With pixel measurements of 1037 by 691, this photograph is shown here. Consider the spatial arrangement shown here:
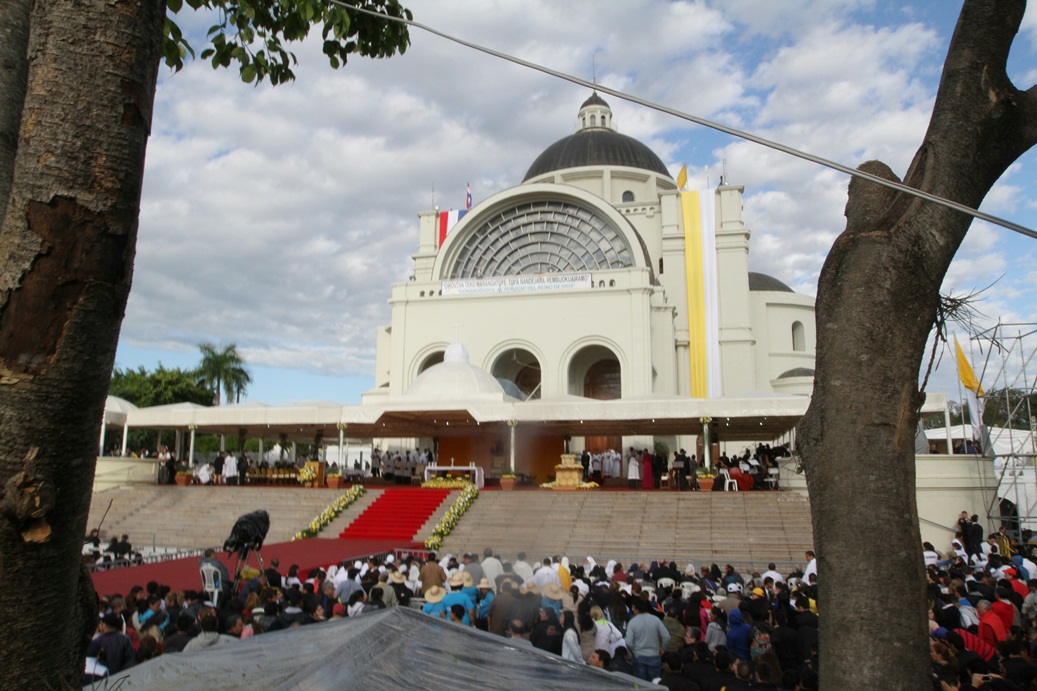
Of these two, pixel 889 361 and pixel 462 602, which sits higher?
pixel 889 361

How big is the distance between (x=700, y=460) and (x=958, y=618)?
19.1m

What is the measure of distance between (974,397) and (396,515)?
1379 centimetres

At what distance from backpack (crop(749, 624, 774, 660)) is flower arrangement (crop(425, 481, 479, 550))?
9.61m

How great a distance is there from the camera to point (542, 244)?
3030 centimetres

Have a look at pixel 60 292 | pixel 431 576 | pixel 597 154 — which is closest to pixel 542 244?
pixel 597 154

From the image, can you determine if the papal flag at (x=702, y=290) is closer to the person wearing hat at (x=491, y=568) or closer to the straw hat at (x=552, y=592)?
the person wearing hat at (x=491, y=568)

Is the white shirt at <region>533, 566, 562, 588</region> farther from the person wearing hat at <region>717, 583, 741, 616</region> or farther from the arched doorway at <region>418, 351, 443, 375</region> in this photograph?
the arched doorway at <region>418, 351, 443, 375</region>

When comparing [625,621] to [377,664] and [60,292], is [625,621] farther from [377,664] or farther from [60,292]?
[60,292]

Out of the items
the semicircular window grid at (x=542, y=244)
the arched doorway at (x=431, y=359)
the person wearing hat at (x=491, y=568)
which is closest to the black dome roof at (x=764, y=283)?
the semicircular window grid at (x=542, y=244)

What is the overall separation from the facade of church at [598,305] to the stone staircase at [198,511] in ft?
24.9

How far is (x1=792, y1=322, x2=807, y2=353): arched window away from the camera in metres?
35.2

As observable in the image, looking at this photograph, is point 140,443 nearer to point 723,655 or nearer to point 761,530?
point 761,530

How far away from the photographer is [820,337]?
281 cm

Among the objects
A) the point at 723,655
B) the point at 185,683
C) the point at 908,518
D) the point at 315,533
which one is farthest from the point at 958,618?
the point at 315,533
